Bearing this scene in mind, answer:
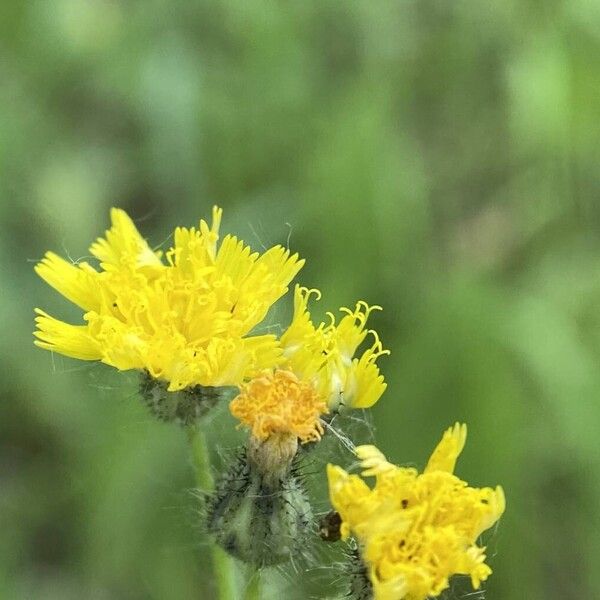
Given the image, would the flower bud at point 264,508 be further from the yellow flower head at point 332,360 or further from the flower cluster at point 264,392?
the yellow flower head at point 332,360

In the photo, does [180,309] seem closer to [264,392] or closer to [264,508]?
[264,392]

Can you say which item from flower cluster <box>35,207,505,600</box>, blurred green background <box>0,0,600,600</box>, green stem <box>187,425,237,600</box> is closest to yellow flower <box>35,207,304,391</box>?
flower cluster <box>35,207,505,600</box>

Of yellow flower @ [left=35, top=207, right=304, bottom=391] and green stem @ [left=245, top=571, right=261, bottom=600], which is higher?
yellow flower @ [left=35, top=207, right=304, bottom=391]

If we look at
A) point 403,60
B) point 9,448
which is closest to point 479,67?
point 403,60

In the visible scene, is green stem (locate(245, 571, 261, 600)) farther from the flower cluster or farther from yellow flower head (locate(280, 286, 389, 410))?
yellow flower head (locate(280, 286, 389, 410))

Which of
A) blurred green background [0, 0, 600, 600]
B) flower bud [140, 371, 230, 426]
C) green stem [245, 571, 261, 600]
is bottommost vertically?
green stem [245, 571, 261, 600]

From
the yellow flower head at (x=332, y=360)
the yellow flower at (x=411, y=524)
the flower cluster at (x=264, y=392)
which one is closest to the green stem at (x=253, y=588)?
the flower cluster at (x=264, y=392)

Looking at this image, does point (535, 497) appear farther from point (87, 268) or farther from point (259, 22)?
point (259, 22)

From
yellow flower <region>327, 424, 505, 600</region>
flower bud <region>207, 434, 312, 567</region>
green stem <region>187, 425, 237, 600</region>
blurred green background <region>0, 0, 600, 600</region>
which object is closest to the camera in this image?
yellow flower <region>327, 424, 505, 600</region>

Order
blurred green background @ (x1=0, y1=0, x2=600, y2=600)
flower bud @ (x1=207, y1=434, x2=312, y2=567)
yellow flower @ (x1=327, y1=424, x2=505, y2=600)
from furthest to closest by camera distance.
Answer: blurred green background @ (x1=0, y1=0, x2=600, y2=600) < flower bud @ (x1=207, y1=434, x2=312, y2=567) < yellow flower @ (x1=327, y1=424, x2=505, y2=600)
